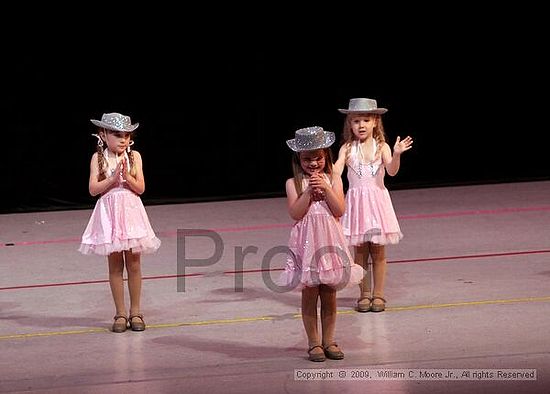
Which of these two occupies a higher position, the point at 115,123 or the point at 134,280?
the point at 115,123

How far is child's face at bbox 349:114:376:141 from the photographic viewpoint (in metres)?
5.95

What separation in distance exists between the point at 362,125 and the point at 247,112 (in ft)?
13.6

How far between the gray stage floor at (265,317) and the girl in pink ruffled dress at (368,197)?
0.18 m

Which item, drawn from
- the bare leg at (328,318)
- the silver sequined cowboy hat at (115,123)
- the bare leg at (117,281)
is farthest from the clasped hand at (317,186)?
the bare leg at (117,281)

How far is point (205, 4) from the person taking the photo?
955cm

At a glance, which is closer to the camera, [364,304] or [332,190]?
[332,190]

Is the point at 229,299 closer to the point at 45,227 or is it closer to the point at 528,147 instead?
the point at 45,227

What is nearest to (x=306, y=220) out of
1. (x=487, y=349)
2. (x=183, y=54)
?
(x=487, y=349)

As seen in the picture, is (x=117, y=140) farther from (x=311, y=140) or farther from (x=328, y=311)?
(x=328, y=311)

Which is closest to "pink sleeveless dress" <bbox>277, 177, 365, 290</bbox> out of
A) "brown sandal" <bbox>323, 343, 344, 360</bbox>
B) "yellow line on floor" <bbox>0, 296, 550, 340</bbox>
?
"brown sandal" <bbox>323, 343, 344, 360</bbox>

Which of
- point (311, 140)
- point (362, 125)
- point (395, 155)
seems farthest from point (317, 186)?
point (362, 125)

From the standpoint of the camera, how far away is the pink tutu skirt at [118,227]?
18.1 feet

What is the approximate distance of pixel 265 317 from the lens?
19.0 ft

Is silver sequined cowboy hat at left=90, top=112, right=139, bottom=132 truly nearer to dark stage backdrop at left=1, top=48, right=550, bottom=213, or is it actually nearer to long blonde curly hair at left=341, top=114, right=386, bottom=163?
long blonde curly hair at left=341, top=114, right=386, bottom=163
